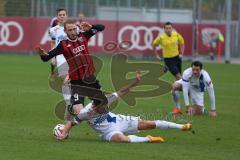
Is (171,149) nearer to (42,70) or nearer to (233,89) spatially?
(233,89)

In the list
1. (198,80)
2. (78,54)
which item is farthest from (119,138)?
(198,80)

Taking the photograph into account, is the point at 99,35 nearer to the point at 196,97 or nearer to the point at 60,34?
the point at 196,97

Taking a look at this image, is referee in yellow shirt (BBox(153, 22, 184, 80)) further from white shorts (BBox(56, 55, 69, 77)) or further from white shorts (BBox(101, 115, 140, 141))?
white shorts (BBox(101, 115, 140, 141))

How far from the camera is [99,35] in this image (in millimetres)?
44312

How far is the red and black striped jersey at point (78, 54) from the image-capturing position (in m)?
12.7

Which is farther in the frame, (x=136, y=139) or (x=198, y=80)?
(x=198, y=80)

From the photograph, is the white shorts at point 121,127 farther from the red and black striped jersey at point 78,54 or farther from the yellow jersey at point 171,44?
the yellow jersey at point 171,44

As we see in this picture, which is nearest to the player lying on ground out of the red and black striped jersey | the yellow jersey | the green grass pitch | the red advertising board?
the green grass pitch

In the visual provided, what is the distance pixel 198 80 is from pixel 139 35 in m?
27.8

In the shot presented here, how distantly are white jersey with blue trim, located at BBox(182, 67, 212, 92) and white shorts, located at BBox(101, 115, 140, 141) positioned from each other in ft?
14.3

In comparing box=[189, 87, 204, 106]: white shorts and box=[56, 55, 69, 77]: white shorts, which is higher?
box=[56, 55, 69, 77]: white shorts

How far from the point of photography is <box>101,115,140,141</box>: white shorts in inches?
483

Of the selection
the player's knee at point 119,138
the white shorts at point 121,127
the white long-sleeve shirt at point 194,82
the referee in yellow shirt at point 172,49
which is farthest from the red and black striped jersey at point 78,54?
the referee in yellow shirt at point 172,49

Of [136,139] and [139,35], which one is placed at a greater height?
[136,139]
